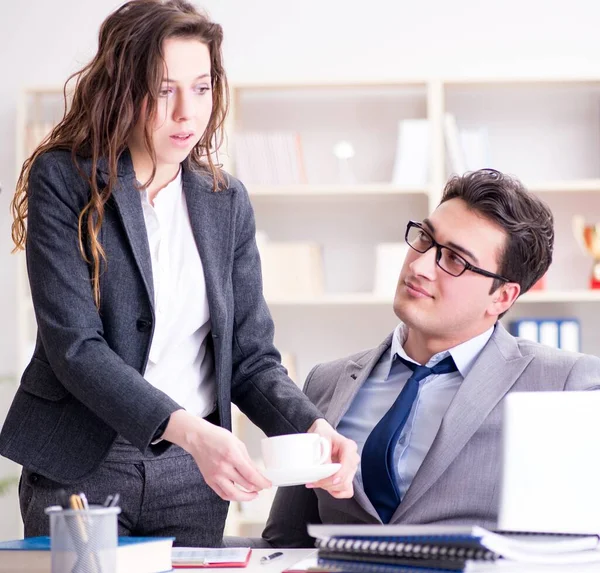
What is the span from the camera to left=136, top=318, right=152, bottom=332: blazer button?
1616mm

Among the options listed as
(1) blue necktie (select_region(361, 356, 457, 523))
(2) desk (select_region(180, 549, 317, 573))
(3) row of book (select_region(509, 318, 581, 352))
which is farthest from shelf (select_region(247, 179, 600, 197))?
(2) desk (select_region(180, 549, 317, 573))

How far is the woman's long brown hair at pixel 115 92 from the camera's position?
160 centimetres

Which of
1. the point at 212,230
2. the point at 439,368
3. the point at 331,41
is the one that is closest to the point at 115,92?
the point at 212,230

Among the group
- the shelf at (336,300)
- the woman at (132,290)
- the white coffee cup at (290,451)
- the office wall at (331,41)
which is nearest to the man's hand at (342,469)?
the woman at (132,290)

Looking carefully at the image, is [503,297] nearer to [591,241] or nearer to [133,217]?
[133,217]

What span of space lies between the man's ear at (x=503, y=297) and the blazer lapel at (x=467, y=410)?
0.50 feet

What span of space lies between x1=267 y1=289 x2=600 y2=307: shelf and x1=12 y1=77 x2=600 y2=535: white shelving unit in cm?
11

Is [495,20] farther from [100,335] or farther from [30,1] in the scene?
[100,335]

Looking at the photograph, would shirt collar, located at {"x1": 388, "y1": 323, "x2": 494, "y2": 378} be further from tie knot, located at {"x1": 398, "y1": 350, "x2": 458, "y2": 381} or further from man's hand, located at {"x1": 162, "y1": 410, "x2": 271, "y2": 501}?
man's hand, located at {"x1": 162, "y1": 410, "x2": 271, "y2": 501}

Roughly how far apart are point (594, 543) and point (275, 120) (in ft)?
9.90

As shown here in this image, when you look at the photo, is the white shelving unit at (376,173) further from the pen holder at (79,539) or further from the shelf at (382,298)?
the pen holder at (79,539)

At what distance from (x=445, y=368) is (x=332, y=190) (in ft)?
6.42

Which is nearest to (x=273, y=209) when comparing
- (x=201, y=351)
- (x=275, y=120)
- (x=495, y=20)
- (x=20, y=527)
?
(x=275, y=120)

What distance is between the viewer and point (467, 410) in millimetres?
1811
